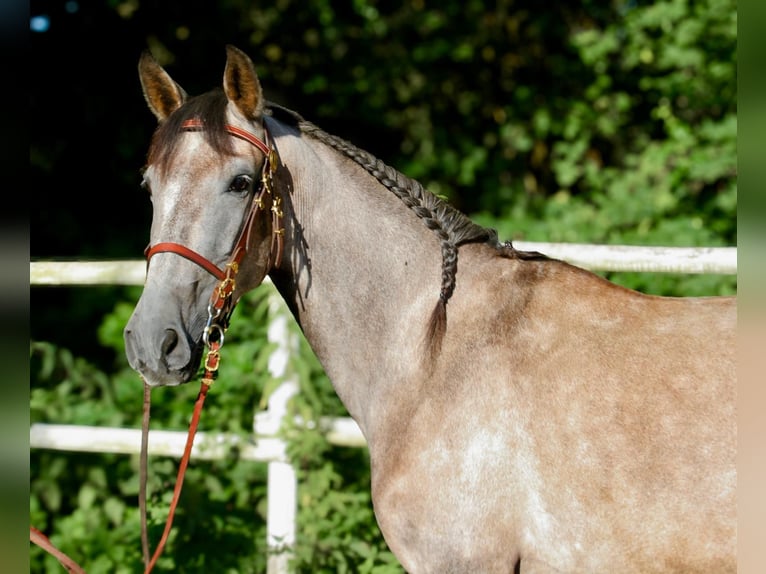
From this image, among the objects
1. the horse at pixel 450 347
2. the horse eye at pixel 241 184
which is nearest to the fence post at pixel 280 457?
the horse at pixel 450 347

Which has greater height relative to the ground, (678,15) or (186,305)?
(678,15)

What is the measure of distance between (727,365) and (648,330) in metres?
0.24

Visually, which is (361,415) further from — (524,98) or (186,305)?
(524,98)

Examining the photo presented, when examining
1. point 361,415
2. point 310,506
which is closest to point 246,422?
point 310,506

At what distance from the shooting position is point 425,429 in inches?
89.7

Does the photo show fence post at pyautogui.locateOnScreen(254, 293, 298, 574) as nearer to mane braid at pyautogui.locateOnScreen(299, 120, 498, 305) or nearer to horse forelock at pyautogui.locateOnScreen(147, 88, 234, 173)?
mane braid at pyautogui.locateOnScreen(299, 120, 498, 305)

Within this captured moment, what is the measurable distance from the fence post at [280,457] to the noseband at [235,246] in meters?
1.44

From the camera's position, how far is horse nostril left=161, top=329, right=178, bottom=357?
2211 mm

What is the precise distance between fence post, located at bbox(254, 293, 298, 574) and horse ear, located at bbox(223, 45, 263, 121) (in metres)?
1.58

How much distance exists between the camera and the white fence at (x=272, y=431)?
3629mm

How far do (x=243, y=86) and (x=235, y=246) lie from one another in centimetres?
51

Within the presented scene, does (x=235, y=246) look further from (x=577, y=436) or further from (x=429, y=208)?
(x=577, y=436)

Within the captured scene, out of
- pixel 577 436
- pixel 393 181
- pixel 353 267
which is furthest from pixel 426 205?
pixel 577 436

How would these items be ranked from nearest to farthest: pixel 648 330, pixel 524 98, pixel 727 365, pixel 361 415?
1. pixel 727 365
2. pixel 648 330
3. pixel 361 415
4. pixel 524 98
